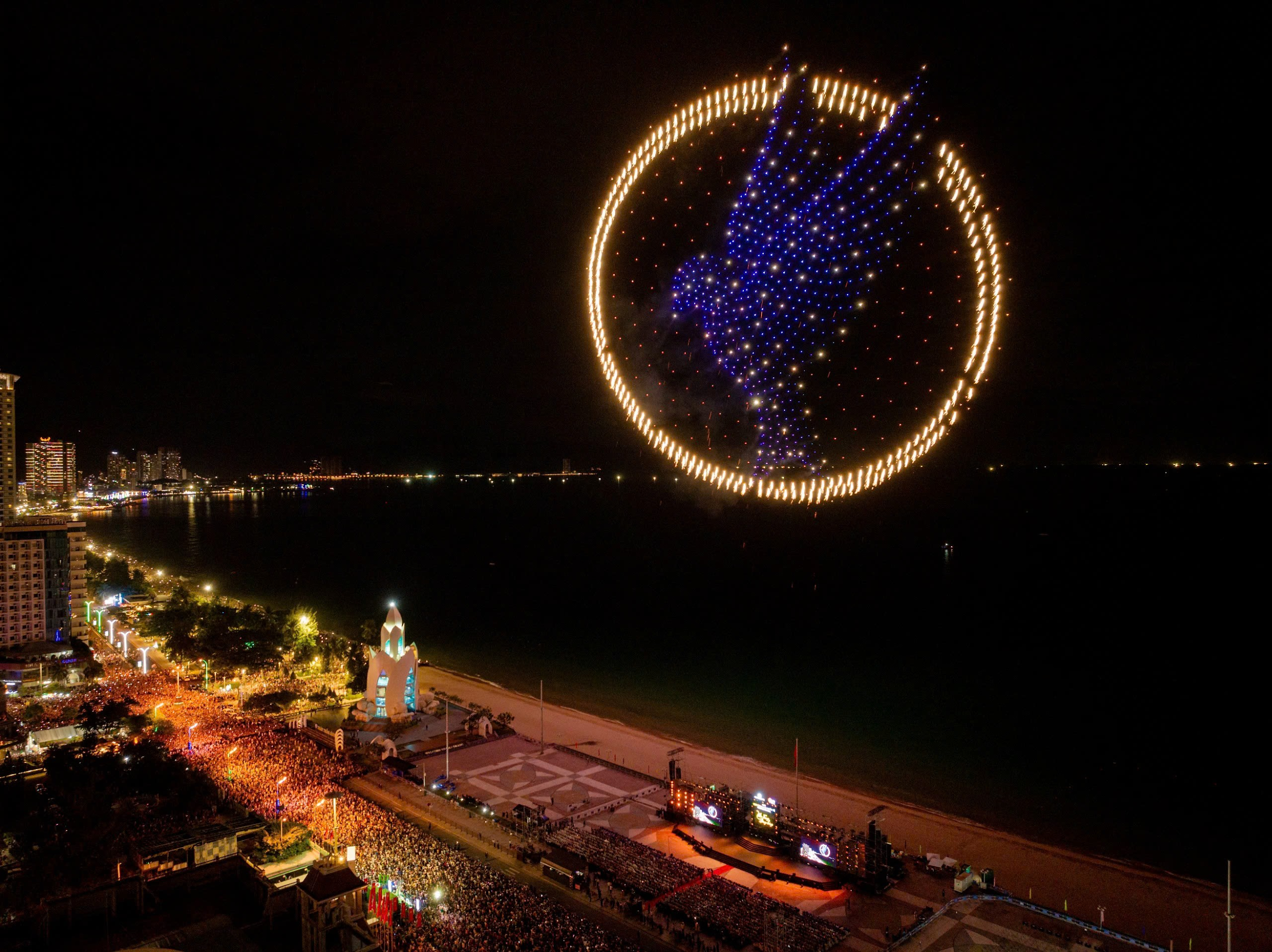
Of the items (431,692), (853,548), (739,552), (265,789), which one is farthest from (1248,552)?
(265,789)

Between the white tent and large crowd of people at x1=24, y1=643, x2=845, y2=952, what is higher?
the white tent

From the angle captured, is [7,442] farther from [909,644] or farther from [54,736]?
[909,644]

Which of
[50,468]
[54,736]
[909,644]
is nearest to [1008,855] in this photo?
[54,736]

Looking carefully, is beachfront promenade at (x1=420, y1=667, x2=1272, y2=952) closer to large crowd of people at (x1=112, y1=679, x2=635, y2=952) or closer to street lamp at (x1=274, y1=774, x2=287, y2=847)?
large crowd of people at (x1=112, y1=679, x2=635, y2=952)

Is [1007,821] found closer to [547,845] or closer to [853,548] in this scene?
[547,845]

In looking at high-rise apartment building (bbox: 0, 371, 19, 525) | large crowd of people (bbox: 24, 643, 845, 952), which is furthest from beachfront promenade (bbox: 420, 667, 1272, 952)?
high-rise apartment building (bbox: 0, 371, 19, 525)

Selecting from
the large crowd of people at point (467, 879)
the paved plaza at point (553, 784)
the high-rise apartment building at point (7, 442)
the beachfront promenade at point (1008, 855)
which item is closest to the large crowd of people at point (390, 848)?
the large crowd of people at point (467, 879)

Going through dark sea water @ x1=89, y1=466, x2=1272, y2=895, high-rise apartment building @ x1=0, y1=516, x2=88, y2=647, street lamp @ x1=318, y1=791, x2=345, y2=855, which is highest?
high-rise apartment building @ x1=0, y1=516, x2=88, y2=647

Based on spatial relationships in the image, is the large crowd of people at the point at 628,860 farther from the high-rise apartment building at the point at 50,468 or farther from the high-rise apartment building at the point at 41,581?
the high-rise apartment building at the point at 50,468
